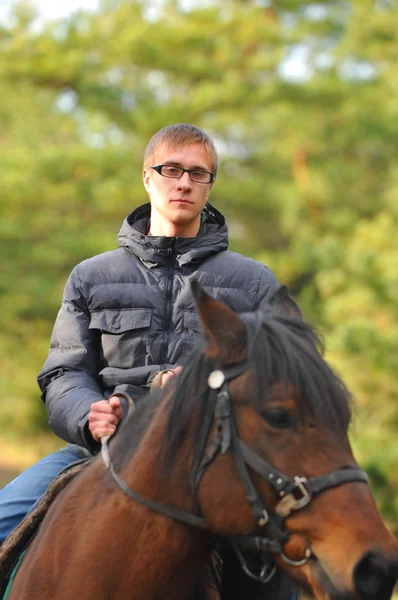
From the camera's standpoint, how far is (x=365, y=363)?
48.8 feet

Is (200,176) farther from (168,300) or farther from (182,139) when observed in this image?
(168,300)

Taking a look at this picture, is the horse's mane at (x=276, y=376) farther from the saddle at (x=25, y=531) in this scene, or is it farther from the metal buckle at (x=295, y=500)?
the saddle at (x=25, y=531)

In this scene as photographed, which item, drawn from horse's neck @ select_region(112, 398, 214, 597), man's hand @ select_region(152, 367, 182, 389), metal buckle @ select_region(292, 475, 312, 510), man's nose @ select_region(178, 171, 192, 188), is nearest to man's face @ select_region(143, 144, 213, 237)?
man's nose @ select_region(178, 171, 192, 188)

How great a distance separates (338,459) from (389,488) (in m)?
12.0

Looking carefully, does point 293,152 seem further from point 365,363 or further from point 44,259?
point 365,363

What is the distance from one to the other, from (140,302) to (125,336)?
0.49ft

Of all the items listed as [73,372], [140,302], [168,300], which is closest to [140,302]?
[140,302]

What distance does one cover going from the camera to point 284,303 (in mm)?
3008

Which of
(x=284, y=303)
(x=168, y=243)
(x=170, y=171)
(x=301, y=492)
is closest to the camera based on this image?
(x=301, y=492)

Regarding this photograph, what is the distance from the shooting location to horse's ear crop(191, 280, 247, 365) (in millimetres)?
2723

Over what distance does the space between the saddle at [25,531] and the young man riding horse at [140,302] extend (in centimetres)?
16

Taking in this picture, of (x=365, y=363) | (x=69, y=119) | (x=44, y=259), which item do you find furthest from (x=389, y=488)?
(x=69, y=119)

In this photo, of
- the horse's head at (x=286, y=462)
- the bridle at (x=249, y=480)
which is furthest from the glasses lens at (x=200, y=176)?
the bridle at (x=249, y=480)

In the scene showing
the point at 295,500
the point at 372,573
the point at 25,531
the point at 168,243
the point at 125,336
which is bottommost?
the point at 25,531
